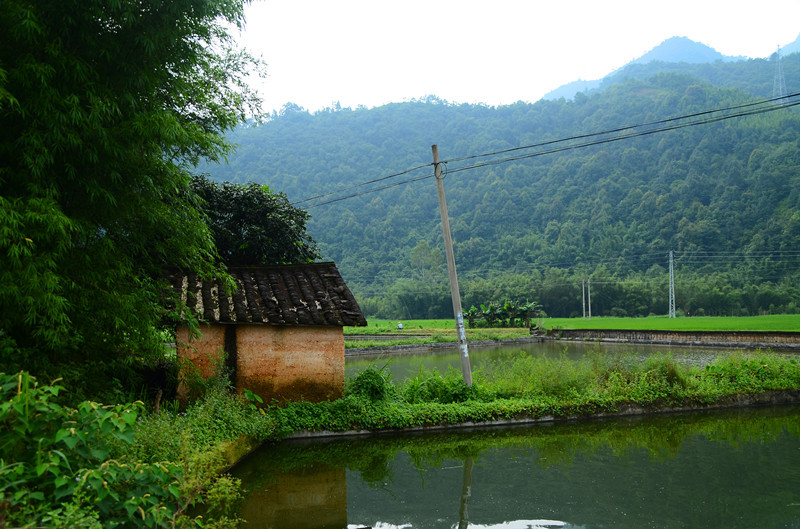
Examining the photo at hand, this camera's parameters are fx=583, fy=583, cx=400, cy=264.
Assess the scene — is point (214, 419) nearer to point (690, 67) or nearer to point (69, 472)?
point (69, 472)

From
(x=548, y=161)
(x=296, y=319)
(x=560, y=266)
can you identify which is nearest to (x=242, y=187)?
(x=296, y=319)

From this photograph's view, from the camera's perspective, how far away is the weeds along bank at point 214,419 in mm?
3760

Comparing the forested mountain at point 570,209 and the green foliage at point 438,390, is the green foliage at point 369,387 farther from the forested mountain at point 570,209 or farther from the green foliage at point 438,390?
the forested mountain at point 570,209

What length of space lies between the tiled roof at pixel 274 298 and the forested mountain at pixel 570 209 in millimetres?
42064

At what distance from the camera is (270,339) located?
10625 millimetres

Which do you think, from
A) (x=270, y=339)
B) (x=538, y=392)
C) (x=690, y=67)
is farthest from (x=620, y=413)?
(x=690, y=67)

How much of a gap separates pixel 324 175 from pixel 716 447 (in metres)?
62.8

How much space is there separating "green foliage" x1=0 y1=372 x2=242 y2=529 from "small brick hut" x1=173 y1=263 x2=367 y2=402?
19.9 ft

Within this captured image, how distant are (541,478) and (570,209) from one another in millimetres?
74043

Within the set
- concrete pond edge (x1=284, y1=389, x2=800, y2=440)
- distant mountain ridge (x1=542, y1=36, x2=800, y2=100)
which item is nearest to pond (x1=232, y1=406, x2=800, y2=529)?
concrete pond edge (x1=284, y1=389, x2=800, y2=440)

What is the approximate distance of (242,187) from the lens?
58.4 ft

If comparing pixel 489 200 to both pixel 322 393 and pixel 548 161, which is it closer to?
pixel 548 161

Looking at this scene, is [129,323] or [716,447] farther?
[716,447]

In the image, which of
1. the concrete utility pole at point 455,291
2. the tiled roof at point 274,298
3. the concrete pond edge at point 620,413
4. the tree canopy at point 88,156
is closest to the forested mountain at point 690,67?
the concrete pond edge at point 620,413
